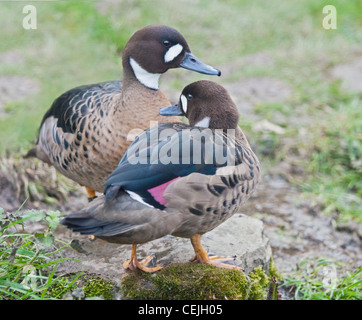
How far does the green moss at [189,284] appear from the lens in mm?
2986

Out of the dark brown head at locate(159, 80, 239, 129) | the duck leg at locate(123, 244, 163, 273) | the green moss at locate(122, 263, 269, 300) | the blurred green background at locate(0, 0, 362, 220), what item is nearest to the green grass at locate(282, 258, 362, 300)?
the green moss at locate(122, 263, 269, 300)

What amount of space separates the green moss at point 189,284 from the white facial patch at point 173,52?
1.47m

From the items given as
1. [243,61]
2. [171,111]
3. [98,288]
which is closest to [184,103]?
[171,111]

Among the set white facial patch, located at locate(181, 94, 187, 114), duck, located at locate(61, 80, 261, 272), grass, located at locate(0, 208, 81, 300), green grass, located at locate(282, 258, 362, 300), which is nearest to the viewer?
duck, located at locate(61, 80, 261, 272)

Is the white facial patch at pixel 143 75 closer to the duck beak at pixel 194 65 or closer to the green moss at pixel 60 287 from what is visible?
the duck beak at pixel 194 65

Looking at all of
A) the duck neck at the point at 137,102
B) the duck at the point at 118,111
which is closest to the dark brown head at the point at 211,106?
the duck at the point at 118,111

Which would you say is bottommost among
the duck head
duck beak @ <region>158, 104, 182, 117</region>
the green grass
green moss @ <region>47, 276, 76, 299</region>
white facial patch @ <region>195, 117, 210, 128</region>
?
the green grass

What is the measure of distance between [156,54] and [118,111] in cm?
50

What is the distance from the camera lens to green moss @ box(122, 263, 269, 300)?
299 cm

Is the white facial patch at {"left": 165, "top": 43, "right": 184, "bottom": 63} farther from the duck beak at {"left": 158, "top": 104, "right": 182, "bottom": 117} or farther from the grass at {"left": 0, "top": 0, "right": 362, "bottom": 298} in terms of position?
the grass at {"left": 0, "top": 0, "right": 362, "bottom": 298}

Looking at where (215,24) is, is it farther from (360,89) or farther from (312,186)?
(312,186)

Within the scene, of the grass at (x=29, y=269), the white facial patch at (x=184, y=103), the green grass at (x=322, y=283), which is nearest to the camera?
the grass at (x=29, y=269)

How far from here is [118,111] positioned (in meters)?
3.64

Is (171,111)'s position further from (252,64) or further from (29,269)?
(252,64)
